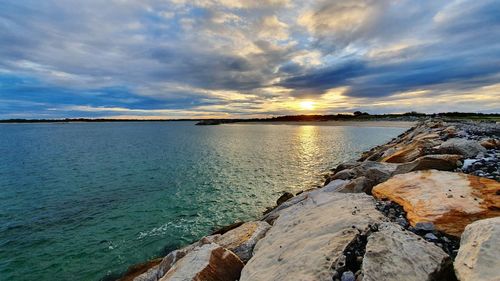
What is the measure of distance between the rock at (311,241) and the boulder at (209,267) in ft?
1.36

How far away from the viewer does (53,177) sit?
26.5 m

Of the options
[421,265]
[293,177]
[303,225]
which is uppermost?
[421,265]

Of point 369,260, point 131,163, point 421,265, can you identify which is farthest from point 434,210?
point 131,163

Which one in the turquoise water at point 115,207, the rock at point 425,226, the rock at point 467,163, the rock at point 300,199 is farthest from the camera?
the turquoise water at point 115,207

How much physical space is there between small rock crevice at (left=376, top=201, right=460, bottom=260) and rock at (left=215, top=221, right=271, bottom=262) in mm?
3492

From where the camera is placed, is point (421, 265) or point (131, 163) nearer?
point (421, 265)

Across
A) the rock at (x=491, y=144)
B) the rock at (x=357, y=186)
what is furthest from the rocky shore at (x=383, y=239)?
the rock at (x=491, y=144)

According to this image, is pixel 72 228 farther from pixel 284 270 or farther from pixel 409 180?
pixel 409 180

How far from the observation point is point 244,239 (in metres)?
7.96

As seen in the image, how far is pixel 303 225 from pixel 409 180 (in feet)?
11.4

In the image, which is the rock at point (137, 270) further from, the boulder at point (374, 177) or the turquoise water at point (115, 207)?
the boulder at point (374, 177)

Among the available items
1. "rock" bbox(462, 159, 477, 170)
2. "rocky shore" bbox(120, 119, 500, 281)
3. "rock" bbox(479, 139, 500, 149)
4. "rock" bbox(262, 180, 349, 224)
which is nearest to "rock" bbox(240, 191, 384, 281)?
"rocky shore" bbox(120, 119, 500, 281)

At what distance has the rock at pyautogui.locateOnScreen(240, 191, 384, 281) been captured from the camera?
4.82 m

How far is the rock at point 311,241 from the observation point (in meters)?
4.82
